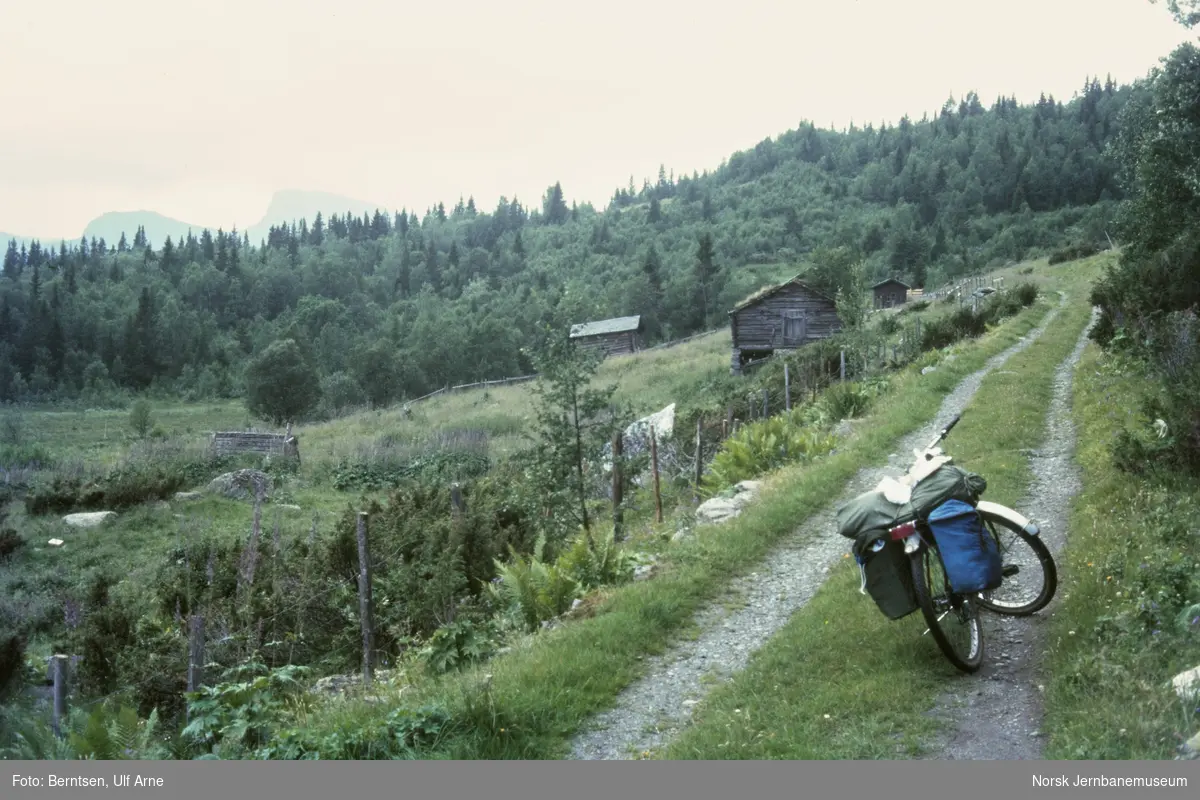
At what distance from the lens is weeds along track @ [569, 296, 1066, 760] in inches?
238

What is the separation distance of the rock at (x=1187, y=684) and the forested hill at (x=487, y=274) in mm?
52673

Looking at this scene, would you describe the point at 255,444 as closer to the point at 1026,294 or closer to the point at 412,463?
the point at 412,463

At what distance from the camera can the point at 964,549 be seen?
6.23 m

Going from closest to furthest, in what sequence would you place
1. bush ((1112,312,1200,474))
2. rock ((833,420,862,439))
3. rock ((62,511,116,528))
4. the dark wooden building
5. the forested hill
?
bush ((1112,312,1200,474)) → rock ((833,420,862,439)) → rock ((62,511,116,528)) → the dark wooden building → the forested hill

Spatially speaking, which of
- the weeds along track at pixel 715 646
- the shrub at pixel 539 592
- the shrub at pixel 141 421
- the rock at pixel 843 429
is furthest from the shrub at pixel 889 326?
the shrub at pixel 141 421

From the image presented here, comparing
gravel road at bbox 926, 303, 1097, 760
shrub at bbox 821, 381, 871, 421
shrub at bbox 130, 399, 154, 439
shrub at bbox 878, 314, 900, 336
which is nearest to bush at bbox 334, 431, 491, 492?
shrub at bbox 821, 381, 871, 421

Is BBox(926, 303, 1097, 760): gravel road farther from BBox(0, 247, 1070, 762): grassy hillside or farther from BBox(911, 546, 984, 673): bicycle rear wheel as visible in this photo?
→ BBox(0, 247, 1070, 762): grassy hillside

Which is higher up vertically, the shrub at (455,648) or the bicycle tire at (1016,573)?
the bicycle tire at (1016,573)

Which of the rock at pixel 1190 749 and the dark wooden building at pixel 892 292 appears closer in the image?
the rock at pixel 1190 749

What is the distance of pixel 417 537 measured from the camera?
598 inches

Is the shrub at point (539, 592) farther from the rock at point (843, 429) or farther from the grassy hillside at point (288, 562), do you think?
the rock at point (843, 429)

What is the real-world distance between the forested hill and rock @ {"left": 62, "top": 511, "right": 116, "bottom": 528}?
22344mm

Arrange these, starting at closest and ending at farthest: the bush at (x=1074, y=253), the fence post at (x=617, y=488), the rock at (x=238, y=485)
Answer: the fence post at (x=617, y=488) < the rock at (x=238, y=485) < the bush at (x=1074, y=253)

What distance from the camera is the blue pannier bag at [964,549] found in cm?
617
